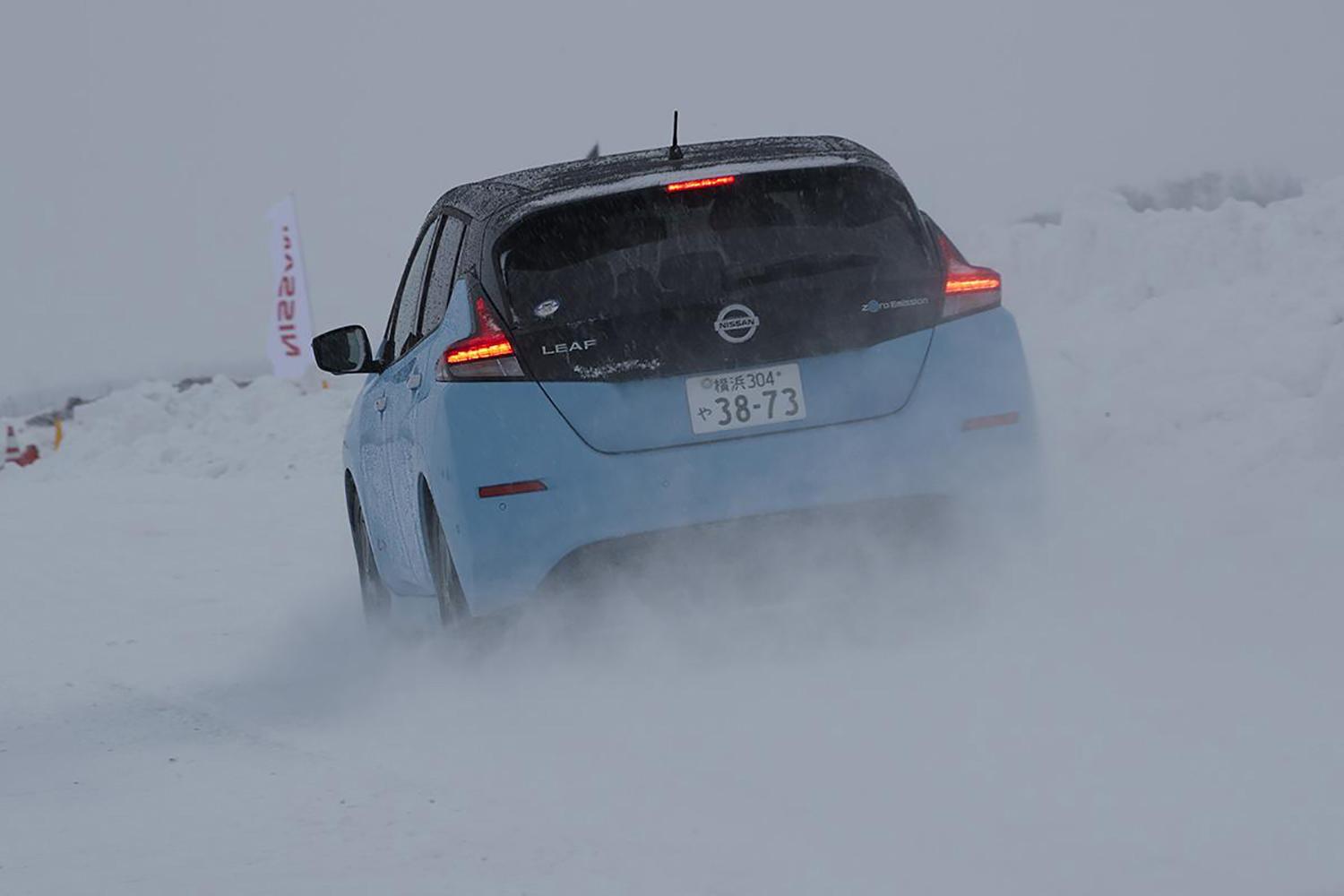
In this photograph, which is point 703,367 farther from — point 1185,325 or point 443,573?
point 1185,325

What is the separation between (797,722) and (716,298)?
4.15ft

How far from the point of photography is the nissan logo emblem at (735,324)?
5605 millimetres

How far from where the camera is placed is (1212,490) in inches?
373

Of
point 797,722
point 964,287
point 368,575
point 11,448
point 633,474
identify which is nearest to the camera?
point 797,722

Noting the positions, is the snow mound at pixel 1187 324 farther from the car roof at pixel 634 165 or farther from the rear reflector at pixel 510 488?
the rear reflector at pixel 510 488

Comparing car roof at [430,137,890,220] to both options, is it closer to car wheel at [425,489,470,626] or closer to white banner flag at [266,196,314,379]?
car wheel at [425,489,470,626]

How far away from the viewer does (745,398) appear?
564cm

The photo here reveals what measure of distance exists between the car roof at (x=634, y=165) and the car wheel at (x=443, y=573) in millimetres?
947

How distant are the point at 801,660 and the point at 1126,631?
0.92 metres

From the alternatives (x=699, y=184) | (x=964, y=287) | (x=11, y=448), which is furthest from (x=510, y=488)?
(x=11, y=448)

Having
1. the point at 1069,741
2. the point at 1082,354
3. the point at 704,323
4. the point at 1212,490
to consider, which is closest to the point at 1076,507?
the point at 1212,490

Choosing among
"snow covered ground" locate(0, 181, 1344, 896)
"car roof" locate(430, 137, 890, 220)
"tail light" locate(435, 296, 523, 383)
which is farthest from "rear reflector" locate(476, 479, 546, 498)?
"car roof" locate(430, 137, 890, 220)

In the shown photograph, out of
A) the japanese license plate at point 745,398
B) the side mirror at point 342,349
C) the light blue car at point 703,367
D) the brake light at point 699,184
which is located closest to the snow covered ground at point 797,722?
the light blue car at point 703,367

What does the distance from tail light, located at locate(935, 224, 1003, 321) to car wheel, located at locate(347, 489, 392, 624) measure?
3.24 m
